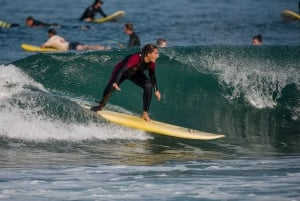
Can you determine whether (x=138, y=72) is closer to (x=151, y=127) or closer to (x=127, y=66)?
(x=127, y=66)

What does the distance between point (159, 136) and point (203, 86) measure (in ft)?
11.8

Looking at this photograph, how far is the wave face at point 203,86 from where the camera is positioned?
14547mm

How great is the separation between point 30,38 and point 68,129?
14.9 meters

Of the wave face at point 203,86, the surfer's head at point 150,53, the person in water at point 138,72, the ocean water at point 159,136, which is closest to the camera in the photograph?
the ocean water at point 159,136

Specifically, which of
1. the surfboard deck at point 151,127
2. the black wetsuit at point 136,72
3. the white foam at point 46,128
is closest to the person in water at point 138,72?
the black wetsuit at point 136,72

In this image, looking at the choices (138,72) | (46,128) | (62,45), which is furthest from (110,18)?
(138,72)

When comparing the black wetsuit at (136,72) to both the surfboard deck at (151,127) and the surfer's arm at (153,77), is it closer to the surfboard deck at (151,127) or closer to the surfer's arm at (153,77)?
the surfer's arm at (153,77)

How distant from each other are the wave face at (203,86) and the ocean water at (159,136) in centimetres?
2

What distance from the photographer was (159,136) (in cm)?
1269

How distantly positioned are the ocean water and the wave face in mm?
21

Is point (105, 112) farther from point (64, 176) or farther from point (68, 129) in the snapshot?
point (64, 176)

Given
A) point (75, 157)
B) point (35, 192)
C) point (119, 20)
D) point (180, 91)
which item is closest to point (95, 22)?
point (119, 20)

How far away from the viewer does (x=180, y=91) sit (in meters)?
15.9

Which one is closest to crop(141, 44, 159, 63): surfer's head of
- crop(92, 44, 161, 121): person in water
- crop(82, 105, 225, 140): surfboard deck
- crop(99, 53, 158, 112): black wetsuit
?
crop(92, 44, 161, 121): person in water
